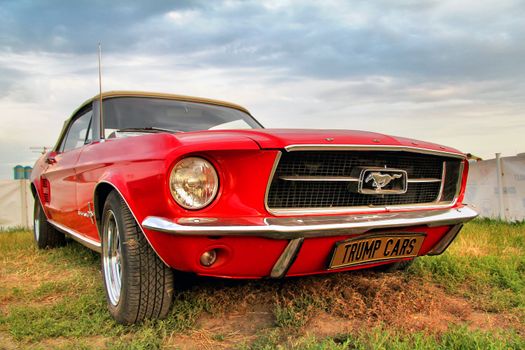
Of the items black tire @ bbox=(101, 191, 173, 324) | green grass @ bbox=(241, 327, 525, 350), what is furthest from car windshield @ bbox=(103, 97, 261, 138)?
green grass @ bbox=(241, 327, 525, 350)

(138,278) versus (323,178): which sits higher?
(323,178)

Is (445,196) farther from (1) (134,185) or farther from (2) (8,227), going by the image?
(2) (8,227)

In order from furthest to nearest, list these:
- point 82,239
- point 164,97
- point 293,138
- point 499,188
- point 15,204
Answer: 1. point 15,204
2. point 499,188
3. point 164,97
4. point 82,239
5. point 293,138

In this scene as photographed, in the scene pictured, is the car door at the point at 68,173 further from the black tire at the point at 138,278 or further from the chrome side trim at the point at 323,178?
the chrome side trim at the point at 323,178

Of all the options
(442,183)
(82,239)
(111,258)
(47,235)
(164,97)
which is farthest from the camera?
(47,235)

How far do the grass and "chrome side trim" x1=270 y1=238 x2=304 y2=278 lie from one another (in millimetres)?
306

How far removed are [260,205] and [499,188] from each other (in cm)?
641

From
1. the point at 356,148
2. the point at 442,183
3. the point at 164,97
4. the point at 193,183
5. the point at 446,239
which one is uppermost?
the point at 164,97

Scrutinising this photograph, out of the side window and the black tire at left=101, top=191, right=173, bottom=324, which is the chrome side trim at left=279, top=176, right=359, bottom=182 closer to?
the black tire at left=101, top=191, right=173, bottom=324

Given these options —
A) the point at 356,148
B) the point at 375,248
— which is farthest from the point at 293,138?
the point at 375,248

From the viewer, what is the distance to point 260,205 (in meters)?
2.14

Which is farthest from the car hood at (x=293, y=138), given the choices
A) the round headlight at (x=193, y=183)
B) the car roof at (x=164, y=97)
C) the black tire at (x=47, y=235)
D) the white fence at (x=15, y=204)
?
the white fence at (x=15, y=204)

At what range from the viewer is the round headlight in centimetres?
206

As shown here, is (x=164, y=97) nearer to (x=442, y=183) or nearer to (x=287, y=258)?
(x=287, y=258)
